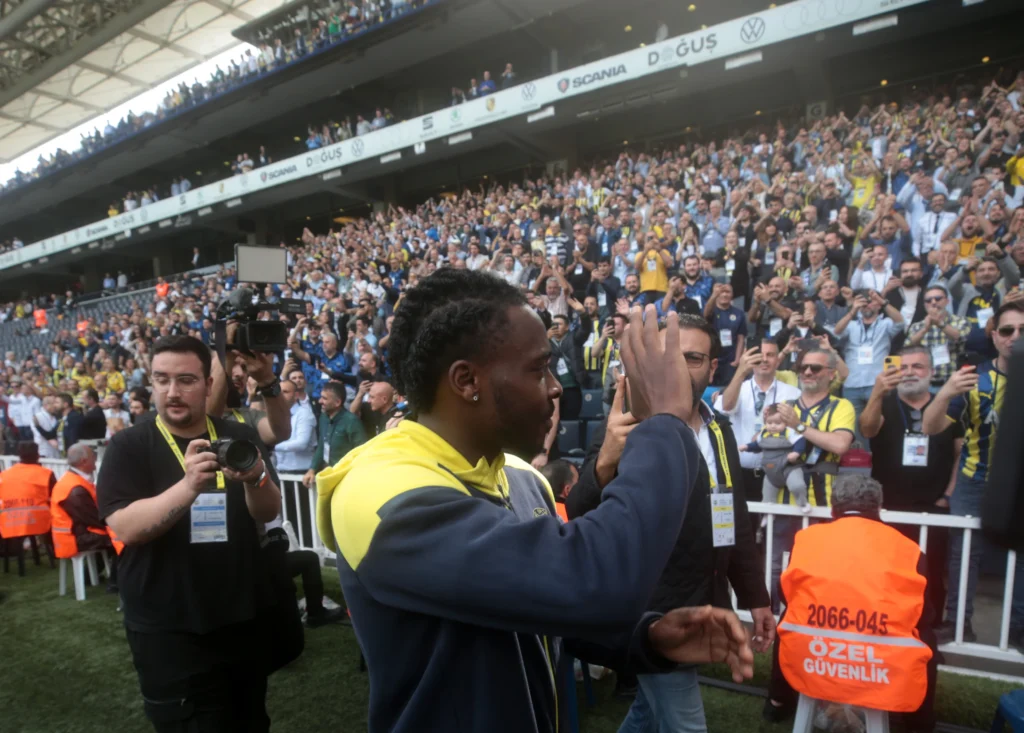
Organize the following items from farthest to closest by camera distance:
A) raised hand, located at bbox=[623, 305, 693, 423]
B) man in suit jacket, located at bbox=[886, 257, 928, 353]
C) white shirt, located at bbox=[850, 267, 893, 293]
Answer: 1. white shirt, located at bbox=[850, 267, 893, 293]
2. man in suit jacket, located at bbox=[886, 257, 928, 353]
3. raised hand, located at bbox=[623, 305, 693, 423]

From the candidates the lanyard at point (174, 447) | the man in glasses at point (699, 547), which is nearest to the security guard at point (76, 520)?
the lanyard at point (174, 447)

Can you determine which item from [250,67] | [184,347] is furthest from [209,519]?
[250,67]

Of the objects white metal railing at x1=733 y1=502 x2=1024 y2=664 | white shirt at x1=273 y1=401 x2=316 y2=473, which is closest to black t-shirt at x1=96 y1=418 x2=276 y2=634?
white metal railing at x1=733 y1=502 x2=1024 y2=664

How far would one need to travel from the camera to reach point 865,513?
253 centimetres

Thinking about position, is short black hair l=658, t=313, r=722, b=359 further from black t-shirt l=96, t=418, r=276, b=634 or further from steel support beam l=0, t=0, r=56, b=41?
steel support beam l=0, t=0, r=56, b=41

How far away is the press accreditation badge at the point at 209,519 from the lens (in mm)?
2139

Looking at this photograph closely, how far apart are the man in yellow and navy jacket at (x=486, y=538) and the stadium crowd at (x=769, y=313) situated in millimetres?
183

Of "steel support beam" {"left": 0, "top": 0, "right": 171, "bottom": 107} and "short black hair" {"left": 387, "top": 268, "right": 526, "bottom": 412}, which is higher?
"steel support beam" {"left": 0, "top": 0, "right": 171, "bottom": 107}

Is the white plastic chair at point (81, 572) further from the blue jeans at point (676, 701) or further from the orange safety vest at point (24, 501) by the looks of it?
the blue jeans at point (676, 701)

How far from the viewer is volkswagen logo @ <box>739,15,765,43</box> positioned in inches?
455

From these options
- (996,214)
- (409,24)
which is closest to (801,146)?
(996,214)

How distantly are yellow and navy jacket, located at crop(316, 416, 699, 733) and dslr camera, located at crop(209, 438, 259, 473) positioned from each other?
0.91 m

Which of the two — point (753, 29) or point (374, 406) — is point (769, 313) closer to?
point (374, 406)

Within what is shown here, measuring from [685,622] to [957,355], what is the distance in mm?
5739
